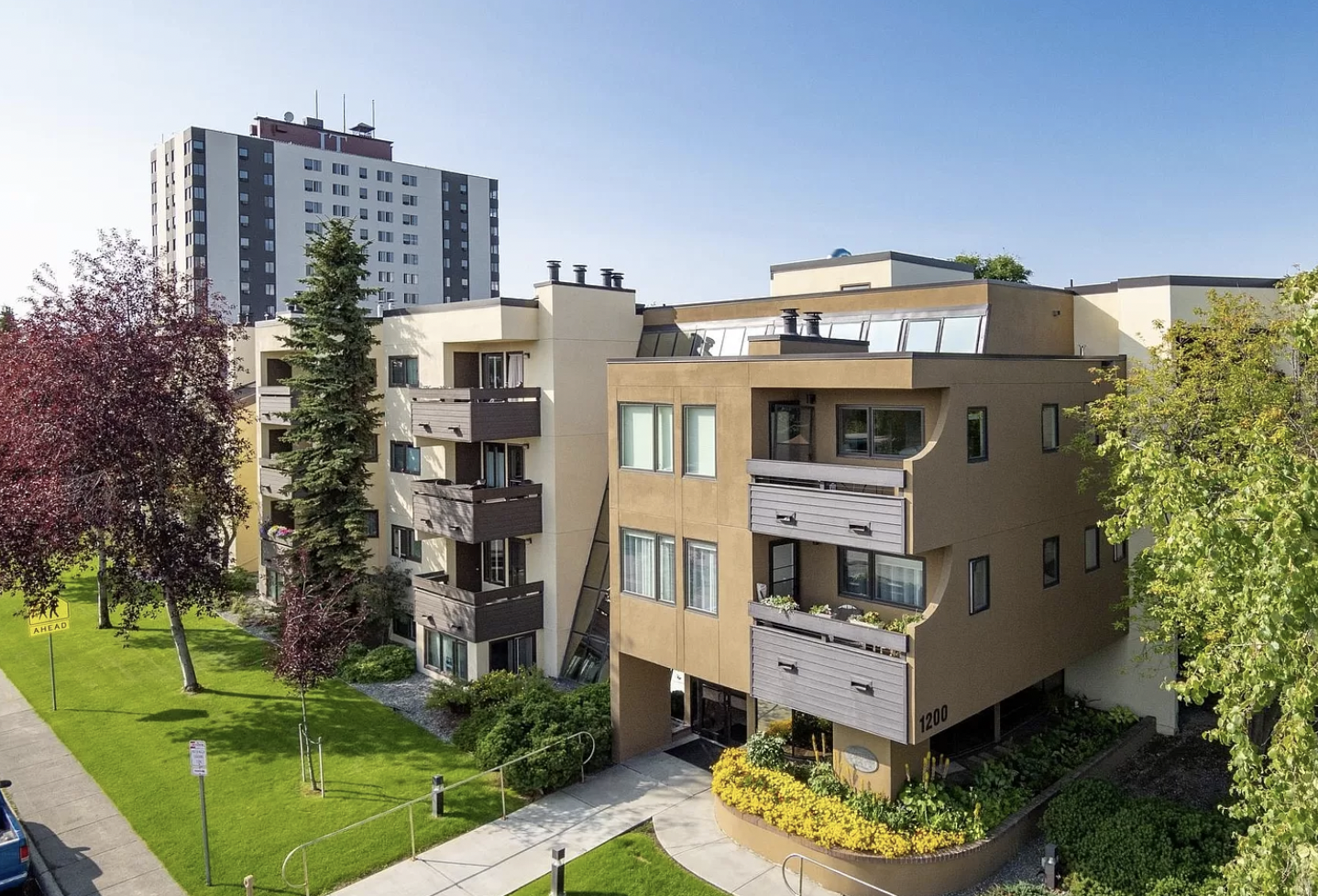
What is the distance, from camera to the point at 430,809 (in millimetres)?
18016

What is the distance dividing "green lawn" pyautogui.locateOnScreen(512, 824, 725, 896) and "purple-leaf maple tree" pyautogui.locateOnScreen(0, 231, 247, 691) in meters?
14.2

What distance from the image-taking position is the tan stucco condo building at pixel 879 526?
15672 mm

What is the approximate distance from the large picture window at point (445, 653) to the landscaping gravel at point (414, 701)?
20.3 inches

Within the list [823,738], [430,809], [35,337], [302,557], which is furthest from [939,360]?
[35,337]

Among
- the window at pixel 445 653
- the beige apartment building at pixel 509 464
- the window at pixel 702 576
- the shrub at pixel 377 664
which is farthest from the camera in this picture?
the shrub at pixel 377 664

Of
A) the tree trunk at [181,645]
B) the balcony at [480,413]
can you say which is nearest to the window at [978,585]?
the balcony at [480,413]

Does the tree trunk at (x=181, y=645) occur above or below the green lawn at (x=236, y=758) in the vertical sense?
above

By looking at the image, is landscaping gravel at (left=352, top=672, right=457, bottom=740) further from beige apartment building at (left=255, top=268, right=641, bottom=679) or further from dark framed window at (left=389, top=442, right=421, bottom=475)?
dark framed window at (left=389, top=442, right=421, bottom=475)

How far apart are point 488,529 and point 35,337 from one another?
12506 mm

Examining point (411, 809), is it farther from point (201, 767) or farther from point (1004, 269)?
point (1004, 269)

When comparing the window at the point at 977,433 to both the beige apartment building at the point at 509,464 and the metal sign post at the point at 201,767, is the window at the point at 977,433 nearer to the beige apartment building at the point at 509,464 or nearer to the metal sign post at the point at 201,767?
the beige apartment building at the point at 509,464

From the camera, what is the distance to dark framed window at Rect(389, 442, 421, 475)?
2878 centimetres

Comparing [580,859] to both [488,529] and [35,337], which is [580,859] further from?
[35,337]

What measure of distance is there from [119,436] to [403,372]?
341 inches
